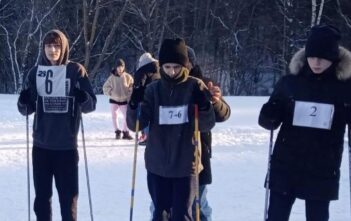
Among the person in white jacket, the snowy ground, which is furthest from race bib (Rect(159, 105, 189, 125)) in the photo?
the person in white jacket

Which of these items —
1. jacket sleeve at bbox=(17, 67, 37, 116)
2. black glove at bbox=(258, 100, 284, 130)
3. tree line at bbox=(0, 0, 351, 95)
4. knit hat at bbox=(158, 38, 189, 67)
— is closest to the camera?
black glove at bbox=(258, 100, 284, 130)

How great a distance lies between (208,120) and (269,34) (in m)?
26.2

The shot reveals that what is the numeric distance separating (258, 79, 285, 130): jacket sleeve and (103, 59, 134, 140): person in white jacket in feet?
22.9

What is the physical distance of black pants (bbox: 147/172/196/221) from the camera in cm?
438

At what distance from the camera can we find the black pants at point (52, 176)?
479cm

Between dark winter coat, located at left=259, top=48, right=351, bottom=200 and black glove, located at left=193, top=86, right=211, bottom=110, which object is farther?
black glove, located at left=193, top=86, right=211, bottom=110

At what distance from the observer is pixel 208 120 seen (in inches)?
174

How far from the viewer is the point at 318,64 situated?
13.0ft

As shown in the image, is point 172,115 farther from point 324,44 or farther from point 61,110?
point 324,44

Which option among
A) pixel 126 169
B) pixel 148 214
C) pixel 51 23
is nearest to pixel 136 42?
pixel 51 23

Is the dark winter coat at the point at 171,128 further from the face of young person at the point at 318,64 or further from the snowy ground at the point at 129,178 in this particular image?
the snowy ground at the point at 129,178

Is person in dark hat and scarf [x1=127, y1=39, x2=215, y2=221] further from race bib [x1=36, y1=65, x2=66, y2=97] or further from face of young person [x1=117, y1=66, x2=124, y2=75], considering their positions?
face of young person [x1=117, y1=66, x2=124, y2=75]

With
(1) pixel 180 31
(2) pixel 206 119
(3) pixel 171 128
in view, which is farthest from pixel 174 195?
(1) pixel 180 31

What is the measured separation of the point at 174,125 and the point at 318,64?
3.57 ft
